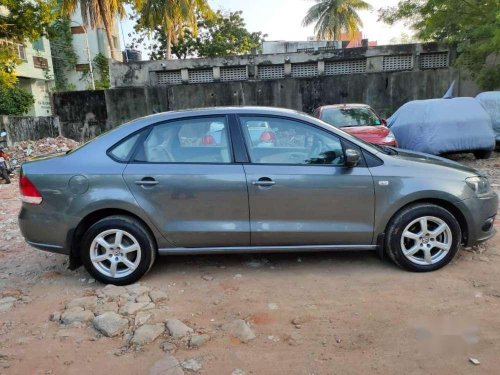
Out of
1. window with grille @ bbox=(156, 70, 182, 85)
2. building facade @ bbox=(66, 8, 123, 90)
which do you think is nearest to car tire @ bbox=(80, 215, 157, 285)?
window with grille @ bbox=(156, 70, 182, 85)

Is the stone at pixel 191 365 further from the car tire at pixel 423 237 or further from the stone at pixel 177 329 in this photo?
the car tire at pixel 423 237

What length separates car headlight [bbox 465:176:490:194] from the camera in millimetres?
3775

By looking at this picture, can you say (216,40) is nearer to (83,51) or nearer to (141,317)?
(83,51)

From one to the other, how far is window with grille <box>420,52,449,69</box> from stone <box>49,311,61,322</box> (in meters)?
15.8

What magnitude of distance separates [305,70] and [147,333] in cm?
1518

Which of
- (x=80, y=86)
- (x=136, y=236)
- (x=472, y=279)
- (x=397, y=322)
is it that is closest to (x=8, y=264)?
(x=136, y=236)

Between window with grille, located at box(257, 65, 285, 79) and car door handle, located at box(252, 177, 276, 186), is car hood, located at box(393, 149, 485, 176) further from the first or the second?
window with grille, located at box(257, 65, 285, 79)

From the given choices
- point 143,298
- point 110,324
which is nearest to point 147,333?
point 110,324

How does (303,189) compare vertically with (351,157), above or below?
below

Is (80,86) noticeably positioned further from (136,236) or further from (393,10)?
(136,236)

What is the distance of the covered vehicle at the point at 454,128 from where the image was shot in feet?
28.7

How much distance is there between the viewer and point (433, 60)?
15.6 metres

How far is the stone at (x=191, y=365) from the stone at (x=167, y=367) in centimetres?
4

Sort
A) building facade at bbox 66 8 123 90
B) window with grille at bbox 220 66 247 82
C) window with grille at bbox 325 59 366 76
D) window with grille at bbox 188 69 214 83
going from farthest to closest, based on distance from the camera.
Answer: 1. building facade at bbox 66 8 123 90
2. window with grille at bbox 188 69 214 83
3. window with grille at bbox 220 66 247 82
4. window with grille at bbox 325 59 366 76
